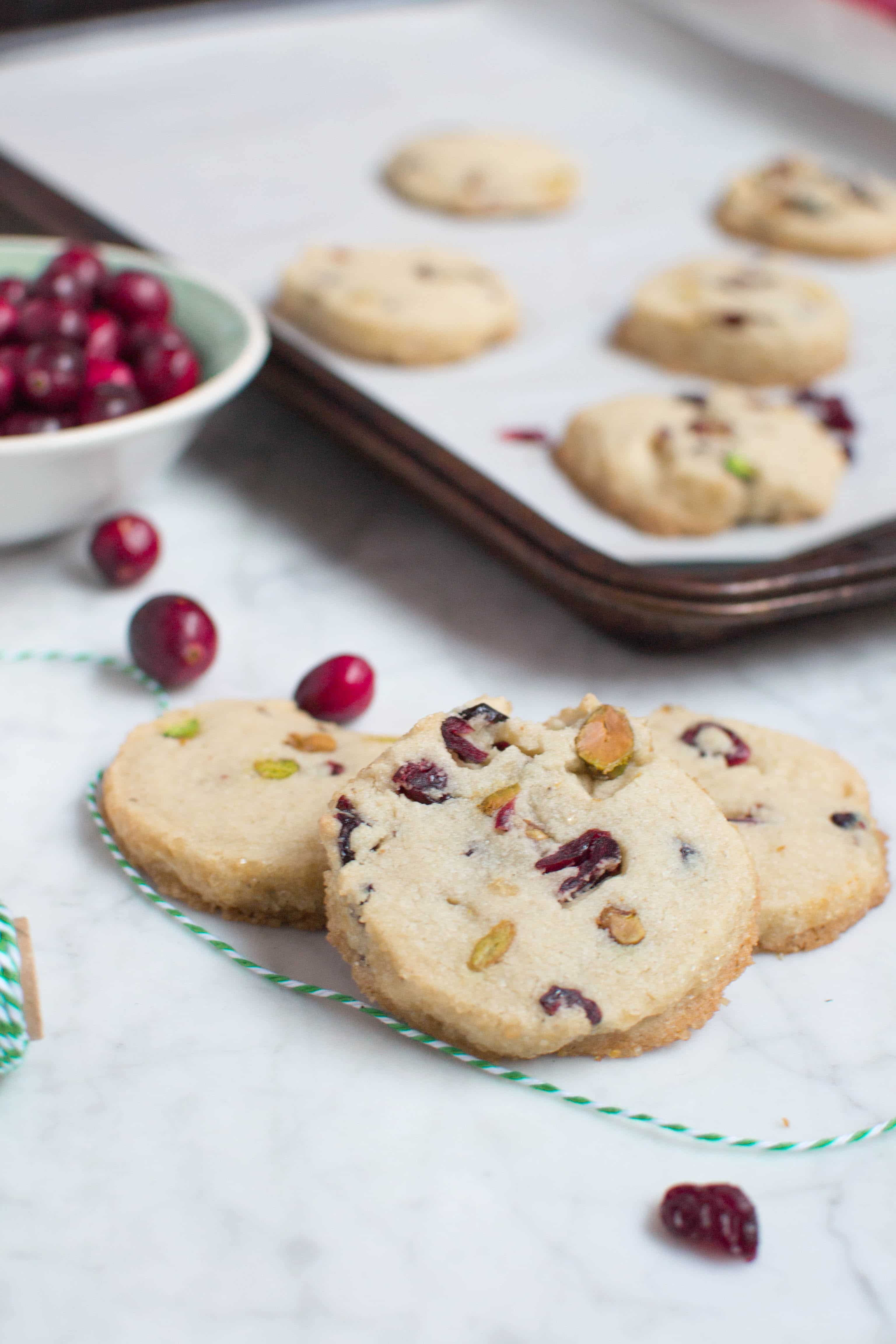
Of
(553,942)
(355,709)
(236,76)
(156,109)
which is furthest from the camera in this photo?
(236,76)

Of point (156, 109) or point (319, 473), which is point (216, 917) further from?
point (156, 109)

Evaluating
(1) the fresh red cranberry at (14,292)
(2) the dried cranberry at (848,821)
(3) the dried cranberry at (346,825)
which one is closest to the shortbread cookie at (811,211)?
(1) the fresh red cranberry at (14,292)

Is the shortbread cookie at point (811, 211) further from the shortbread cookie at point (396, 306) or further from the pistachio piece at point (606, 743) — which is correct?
the pistachio piece at point (606, 743)

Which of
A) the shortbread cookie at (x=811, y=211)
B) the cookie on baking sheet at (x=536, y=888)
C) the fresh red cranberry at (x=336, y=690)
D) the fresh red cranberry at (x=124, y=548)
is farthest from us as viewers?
the shortbread cookie at (x=811, y=211)

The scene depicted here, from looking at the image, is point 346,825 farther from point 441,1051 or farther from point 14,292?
point 14,292

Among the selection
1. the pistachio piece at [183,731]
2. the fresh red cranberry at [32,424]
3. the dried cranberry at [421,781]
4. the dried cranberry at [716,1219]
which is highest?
the dried cranberry at [421,781]

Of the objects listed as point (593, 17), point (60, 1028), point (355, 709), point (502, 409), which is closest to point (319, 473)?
point (502, 409)

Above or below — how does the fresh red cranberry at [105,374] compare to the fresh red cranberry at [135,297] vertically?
below

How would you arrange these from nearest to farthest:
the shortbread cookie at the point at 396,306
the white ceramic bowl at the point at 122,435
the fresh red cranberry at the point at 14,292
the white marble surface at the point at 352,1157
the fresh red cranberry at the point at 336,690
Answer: the white marble surface at the point at 352,1157 → the fresh red cranberry at the point at 336,690 → the white ceramic bowl at the point at 122,435 → the fresh red cranberry at the point at 14,292 → the shortbread cookie at the point at 396,306
